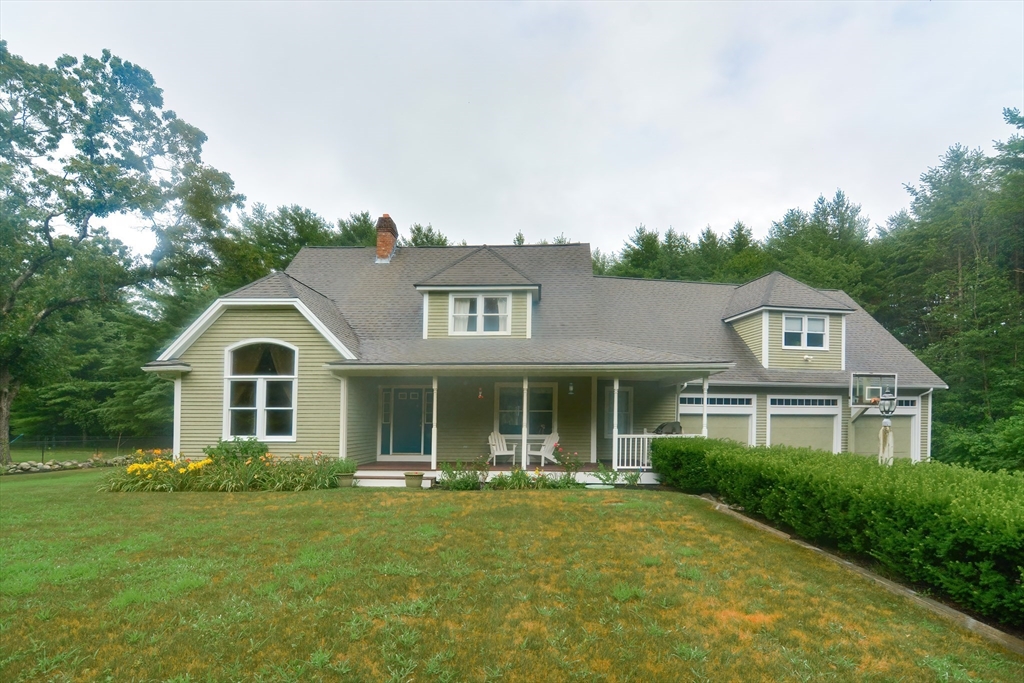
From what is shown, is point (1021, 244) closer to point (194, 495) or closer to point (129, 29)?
point (194, 495)

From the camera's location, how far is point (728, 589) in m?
5.25

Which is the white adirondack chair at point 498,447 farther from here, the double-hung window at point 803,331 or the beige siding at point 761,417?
the double-hung window at point 803,331

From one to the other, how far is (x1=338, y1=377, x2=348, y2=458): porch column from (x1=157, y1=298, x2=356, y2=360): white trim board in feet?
2.40

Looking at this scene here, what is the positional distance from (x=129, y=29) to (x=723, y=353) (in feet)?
67.9

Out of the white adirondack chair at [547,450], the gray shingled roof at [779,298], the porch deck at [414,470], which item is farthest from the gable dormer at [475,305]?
the gray shingled roof at [779,298]

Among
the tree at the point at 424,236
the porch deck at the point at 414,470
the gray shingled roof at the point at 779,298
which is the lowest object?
the porch deck at the point at 414,470

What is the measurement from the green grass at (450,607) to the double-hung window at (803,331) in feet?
33.3

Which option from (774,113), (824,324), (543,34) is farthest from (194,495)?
(774,113)

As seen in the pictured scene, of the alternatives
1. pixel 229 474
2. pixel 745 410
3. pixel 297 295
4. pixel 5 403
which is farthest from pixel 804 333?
pixel 5 403

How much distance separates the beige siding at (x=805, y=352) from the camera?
52.0 ft

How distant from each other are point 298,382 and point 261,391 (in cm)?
87

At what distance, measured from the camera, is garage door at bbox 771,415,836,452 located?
15375 millimetres

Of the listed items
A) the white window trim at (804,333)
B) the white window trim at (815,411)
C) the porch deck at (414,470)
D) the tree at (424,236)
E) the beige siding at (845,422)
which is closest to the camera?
the porch deck at (414,470)

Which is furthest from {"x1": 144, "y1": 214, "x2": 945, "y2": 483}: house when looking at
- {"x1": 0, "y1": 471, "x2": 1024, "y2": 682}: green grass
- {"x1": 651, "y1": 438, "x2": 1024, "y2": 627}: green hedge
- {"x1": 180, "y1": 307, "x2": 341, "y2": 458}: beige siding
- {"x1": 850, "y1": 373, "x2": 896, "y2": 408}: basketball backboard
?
{"x1": 0, "y1": 471, "x2": 1024, "y2": 682}: green grass
